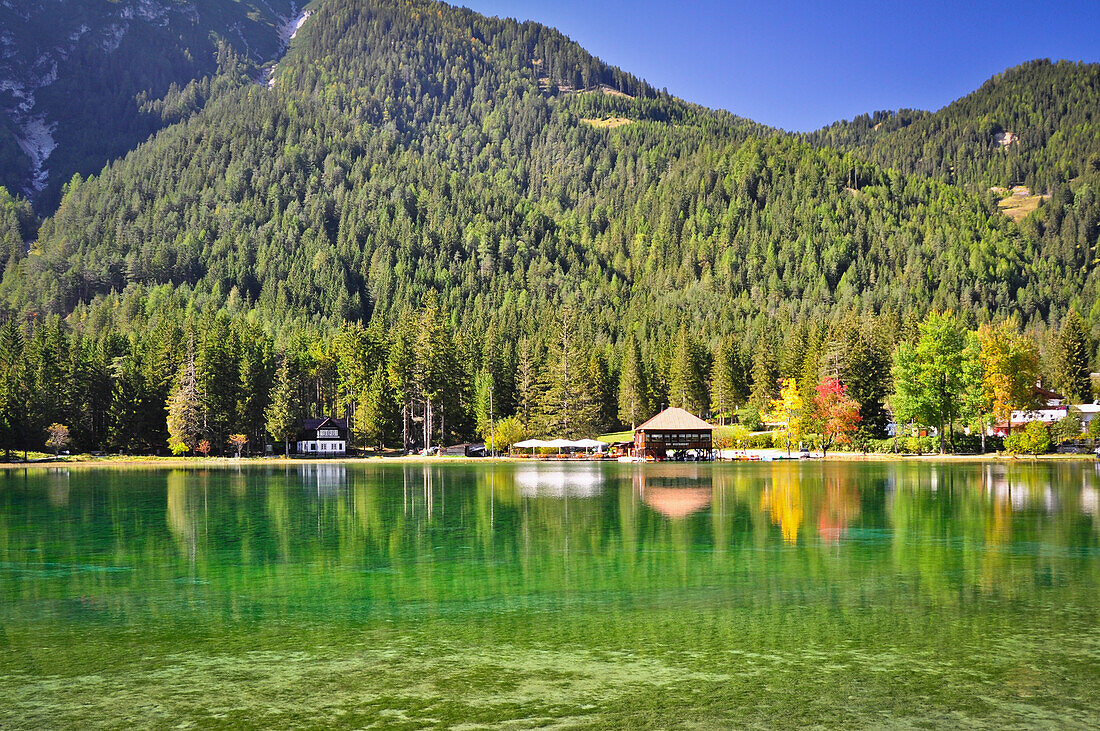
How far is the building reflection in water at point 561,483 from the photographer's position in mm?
48716

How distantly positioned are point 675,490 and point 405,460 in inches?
2157

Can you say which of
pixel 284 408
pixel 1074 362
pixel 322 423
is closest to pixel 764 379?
pixel 1074 362

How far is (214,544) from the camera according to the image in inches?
Answer: 1142

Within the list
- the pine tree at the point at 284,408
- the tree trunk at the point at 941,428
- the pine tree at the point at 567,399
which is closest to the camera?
the tree trunk at the point at 941,428

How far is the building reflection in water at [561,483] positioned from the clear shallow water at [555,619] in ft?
36.5

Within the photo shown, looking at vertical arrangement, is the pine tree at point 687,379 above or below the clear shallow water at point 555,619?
above

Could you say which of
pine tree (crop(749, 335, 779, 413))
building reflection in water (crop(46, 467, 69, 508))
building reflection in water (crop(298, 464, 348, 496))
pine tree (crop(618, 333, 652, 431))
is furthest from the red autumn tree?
building reflection in water (crop(46, 467, 69, 508))

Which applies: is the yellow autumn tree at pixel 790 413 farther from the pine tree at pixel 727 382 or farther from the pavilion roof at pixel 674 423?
the pine tree at pixel 727 382

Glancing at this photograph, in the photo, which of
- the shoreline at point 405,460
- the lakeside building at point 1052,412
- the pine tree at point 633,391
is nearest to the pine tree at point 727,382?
the pine tree at point 633,391

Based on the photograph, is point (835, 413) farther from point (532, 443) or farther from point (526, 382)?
point (526, 382)

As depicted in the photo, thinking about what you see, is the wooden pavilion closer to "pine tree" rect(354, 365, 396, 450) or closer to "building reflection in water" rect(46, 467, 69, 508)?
"pine tree" rect(354, 365, 396, 450)

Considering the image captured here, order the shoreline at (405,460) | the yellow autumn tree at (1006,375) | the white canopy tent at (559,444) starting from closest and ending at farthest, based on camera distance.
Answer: the shoreline at (405,460) → the yellow autumn tree at (1006,375) → the white canopy tent at (559,444)

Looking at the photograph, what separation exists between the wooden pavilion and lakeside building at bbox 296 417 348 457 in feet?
127

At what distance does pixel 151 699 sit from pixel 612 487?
42847 millimetres
